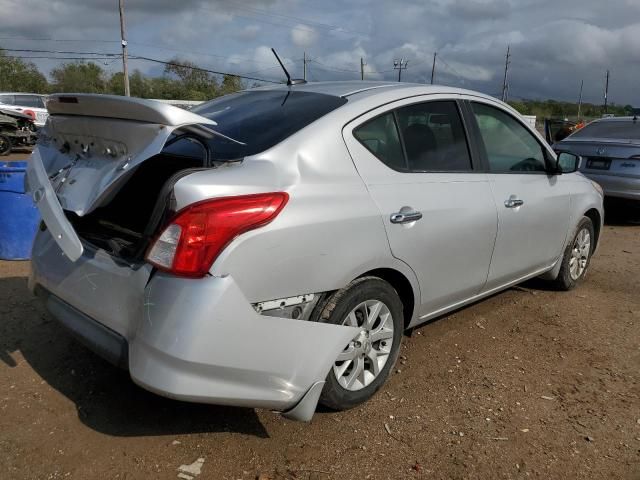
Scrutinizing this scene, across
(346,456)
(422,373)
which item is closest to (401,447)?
(346,456)

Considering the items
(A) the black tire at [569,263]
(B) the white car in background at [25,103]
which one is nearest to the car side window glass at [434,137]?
(A) the black tire at [569,263]

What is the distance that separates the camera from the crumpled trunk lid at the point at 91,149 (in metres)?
2.36

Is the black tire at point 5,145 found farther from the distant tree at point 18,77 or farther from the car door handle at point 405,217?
the distant tree at point 18,77

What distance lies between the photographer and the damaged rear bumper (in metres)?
2.22

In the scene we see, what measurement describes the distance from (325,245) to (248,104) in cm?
129

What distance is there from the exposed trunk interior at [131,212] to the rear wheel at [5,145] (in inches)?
565

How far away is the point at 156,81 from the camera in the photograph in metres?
59.2

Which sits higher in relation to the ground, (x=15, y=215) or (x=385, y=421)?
(x=15, y=215)

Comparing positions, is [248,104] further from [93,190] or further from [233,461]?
[233,461]

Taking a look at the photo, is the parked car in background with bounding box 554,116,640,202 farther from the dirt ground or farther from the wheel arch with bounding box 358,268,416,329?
the wheel arch with bounding box 358,268,416,329

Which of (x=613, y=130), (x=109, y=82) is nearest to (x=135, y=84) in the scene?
(x=109, y=82)

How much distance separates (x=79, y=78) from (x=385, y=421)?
60.0 m

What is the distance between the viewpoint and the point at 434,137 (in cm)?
341

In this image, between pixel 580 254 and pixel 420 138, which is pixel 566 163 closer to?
pixel 580 254
